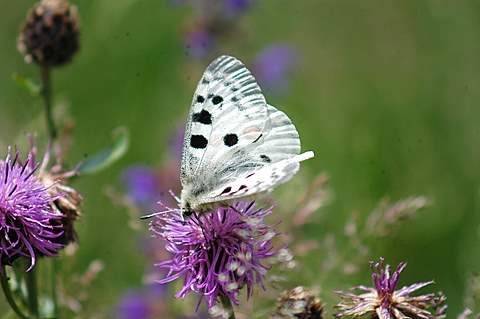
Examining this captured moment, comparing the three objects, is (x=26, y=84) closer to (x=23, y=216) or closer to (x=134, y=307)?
→ (x=23, y=216)

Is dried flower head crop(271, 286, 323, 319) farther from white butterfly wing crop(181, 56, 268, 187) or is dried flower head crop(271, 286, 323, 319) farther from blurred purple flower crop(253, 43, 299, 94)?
blurred purple flower crop(253, 43, 299, 94)

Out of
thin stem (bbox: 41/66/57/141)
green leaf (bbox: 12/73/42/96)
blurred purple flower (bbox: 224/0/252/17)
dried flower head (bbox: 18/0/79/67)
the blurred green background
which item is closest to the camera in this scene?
green leaf (bbox: 12/73/42/96)

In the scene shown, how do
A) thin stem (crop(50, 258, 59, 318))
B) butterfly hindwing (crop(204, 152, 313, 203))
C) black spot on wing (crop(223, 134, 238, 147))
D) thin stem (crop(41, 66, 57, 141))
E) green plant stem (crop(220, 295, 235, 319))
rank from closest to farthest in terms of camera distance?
butterfly hindwing (crop(204, 152, 313, 203))
green plant stem (crop(220, 295, 235, 319))
black spot on wing (crop(223, 134, 238, 147))
thin stem (crop(50, 258, 59, 318))
thin stem (crop(41, 66, 57, 141))

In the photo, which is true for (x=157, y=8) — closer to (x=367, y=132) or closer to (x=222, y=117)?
(x=367, y=132)

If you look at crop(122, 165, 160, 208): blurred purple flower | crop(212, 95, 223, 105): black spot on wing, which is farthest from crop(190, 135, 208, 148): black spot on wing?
crop(122, 165, 160, 208): blurred purple flower

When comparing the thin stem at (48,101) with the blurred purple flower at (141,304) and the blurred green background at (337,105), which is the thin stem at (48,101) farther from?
the blurred purple flower at (141,304)

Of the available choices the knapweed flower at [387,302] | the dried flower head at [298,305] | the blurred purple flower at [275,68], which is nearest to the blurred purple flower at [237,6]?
the blurred purple flower at [275,68]
